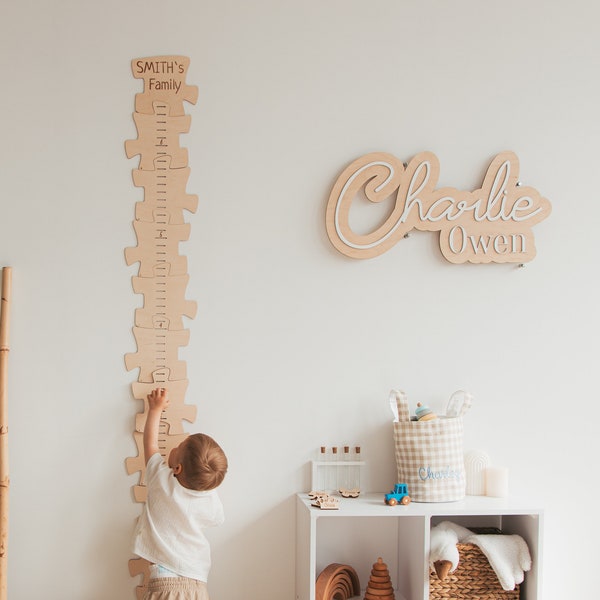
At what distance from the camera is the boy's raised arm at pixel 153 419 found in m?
2.22

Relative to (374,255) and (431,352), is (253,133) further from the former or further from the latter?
(431,352)

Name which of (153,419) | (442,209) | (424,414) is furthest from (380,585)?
(442,209)

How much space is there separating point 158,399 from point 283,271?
A: 1.71ft

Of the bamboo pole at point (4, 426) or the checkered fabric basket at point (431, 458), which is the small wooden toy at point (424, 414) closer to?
the checkered fabric basket at point (431, 458)

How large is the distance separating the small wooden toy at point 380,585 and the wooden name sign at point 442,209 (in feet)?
2.95

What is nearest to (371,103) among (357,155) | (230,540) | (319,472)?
(357,155)

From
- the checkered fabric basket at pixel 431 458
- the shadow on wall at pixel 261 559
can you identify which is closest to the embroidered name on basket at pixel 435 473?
the checkered fabric basket at pixel 431 458

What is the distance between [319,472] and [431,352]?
1.62 feet

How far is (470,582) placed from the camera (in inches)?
86.4

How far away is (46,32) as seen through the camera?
2.31 m

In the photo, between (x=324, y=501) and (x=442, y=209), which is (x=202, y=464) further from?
(x=442, y=209)

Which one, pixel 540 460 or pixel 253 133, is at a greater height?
pixel 253 133

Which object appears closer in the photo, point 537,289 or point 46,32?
point 46,32

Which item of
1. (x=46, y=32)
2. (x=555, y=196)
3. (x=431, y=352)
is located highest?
(x=46, y=32)
